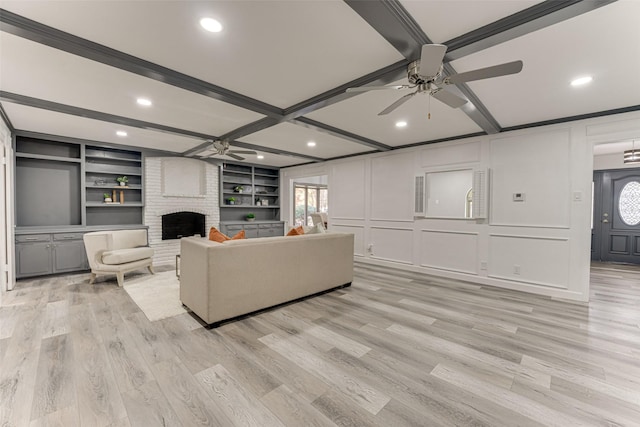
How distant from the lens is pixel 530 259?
4.06m

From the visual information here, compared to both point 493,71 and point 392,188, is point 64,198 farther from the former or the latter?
point 493,71

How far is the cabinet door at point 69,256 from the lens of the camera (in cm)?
456

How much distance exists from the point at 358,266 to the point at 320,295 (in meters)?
2.10

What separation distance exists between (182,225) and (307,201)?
4631 mm

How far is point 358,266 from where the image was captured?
573 centimetres

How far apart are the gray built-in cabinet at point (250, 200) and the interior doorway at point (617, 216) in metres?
8.11

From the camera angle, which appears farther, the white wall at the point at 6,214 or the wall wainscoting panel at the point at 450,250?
the wall wainscoting panel at the point at 450,250

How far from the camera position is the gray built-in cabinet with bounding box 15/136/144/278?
175 inches

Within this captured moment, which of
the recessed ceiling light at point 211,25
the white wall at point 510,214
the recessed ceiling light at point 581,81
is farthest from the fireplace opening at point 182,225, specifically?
the recessed ceiling light at point 581,81

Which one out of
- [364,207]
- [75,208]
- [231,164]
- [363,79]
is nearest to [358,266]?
[364,207]

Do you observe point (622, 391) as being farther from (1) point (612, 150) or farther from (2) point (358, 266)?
(1) point (612, 150)

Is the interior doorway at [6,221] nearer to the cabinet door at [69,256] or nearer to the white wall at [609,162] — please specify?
the cabinet door at [69,256]

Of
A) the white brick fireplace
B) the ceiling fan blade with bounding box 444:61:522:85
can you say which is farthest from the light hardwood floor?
the white brick fireplace

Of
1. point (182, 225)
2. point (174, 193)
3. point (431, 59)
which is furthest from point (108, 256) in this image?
point (431, 59)
